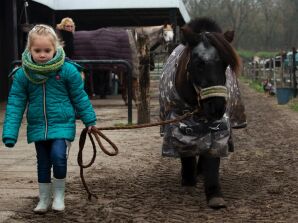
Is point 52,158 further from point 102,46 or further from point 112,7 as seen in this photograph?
point 112,7

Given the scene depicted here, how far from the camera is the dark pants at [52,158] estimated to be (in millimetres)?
3715

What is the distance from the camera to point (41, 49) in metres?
3.67

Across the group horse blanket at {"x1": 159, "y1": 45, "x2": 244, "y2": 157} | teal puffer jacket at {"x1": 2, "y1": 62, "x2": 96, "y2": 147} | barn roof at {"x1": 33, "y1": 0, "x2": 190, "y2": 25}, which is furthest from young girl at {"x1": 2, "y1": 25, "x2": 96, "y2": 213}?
barn roof at {"x1": 33, "y1": 0, "x2": 190, "y2": 25}

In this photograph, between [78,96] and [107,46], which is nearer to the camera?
[78,96]

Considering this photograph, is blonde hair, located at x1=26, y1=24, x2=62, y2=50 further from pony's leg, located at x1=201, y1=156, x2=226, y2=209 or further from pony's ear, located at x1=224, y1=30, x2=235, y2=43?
pony's leg, located at x1=201, y1=156, x2=226, y2=209

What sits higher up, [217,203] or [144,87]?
[144,87]

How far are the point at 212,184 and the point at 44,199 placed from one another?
113cm

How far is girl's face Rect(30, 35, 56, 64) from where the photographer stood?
3.66 meters

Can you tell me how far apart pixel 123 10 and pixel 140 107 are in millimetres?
8910

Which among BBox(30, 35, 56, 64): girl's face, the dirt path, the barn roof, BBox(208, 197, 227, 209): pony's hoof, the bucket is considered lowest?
the bucket

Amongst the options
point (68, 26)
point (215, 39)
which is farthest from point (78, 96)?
point (68, 26)

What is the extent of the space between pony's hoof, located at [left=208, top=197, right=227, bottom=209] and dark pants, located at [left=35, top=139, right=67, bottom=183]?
0.98 m

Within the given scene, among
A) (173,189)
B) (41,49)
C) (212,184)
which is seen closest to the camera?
(41,49)

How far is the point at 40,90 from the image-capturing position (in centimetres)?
375
